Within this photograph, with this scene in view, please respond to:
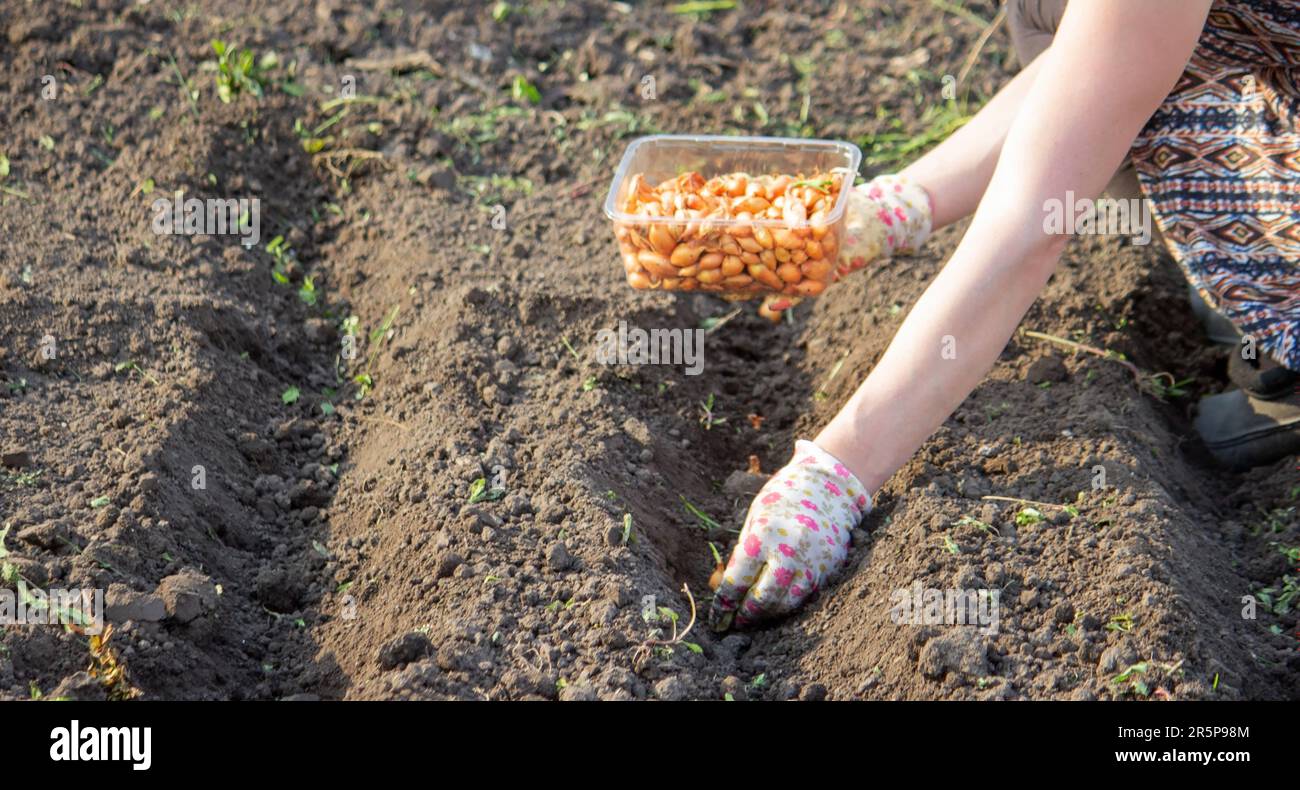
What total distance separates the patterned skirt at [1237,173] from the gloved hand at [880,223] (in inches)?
17.1

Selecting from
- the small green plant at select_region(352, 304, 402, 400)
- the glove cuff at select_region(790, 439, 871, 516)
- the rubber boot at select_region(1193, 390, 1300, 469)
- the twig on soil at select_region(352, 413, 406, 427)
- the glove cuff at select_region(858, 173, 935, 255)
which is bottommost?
the glove cuff at select_region(790, 439, 871, 516)

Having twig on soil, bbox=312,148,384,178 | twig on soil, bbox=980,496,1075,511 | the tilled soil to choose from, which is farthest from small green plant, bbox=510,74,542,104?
twig on soil, bbox=980,496,1075,511

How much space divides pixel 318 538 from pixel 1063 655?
126 cm

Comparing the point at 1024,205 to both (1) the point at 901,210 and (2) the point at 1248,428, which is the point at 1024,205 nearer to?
(1) the point at 901,210

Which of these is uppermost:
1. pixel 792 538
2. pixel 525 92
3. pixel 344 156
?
pixel 525 92

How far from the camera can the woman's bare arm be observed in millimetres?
1915

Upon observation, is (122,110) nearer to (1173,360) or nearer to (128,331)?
(128,331)

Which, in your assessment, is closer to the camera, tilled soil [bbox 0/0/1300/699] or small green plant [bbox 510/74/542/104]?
tilled soil [bbox 0/0/1300/699]

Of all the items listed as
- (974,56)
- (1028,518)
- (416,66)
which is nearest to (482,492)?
(1028,518)

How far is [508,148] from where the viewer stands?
339 cm

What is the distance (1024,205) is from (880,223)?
637mm

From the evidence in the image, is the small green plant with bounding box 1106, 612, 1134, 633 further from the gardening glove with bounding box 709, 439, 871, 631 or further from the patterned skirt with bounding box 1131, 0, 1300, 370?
the patterned skirt with bounding box 1131, 0, 1300, 370

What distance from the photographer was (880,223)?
2.66m
